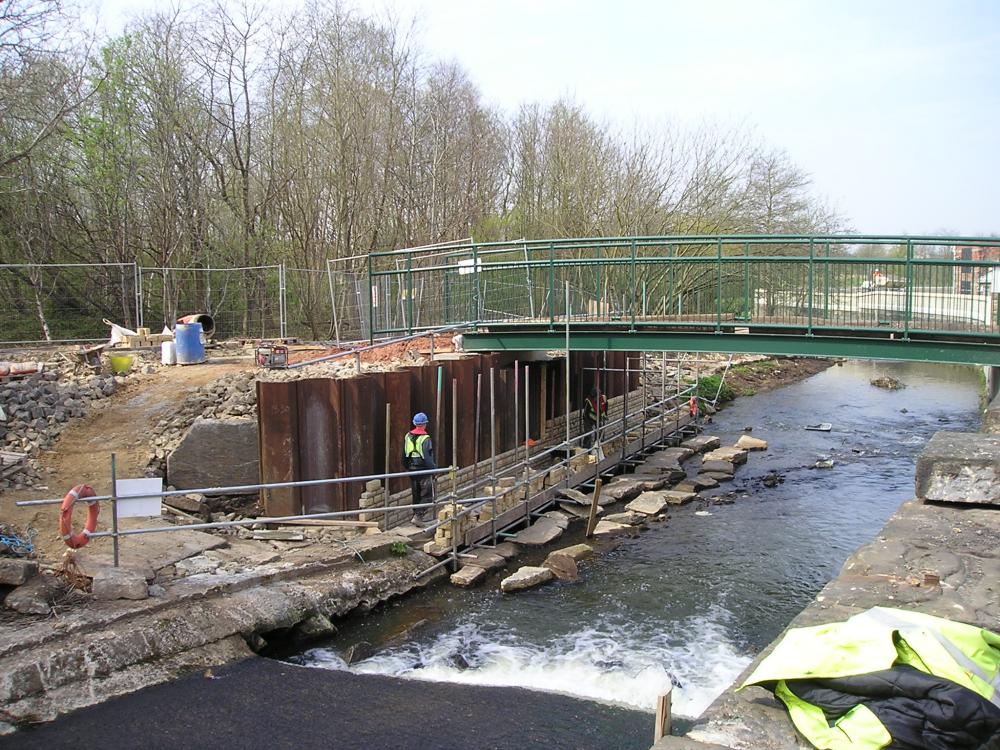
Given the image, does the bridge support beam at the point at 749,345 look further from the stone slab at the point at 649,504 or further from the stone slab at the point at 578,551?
the stone slab at the point at 578,551

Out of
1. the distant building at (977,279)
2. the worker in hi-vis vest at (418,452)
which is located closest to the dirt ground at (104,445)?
the worker in hi-vis vest at (418,452)

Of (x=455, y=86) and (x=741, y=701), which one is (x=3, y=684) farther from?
(x=455, y=86)

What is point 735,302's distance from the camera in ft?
45.5

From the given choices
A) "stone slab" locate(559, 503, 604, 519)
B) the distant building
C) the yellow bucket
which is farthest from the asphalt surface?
the yellow bucket

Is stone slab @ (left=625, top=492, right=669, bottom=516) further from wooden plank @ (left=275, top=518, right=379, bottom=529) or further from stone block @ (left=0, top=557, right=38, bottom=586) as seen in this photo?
stone block @ (left=0, top=557, right=38, bottom=586)

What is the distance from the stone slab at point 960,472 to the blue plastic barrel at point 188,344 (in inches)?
535

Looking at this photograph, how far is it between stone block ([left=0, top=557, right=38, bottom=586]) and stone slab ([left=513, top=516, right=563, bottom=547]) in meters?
7.01

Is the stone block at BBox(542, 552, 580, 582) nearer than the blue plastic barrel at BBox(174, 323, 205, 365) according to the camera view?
Yes

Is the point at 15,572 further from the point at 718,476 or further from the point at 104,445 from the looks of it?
the point at 718,476

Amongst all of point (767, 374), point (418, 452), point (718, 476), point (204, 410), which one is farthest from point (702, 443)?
point (767, 374)

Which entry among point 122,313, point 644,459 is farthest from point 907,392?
point 122,313

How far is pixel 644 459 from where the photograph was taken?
64.2ft

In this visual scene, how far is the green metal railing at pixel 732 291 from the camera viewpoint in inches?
464

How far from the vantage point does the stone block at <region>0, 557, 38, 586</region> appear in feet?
26.7
